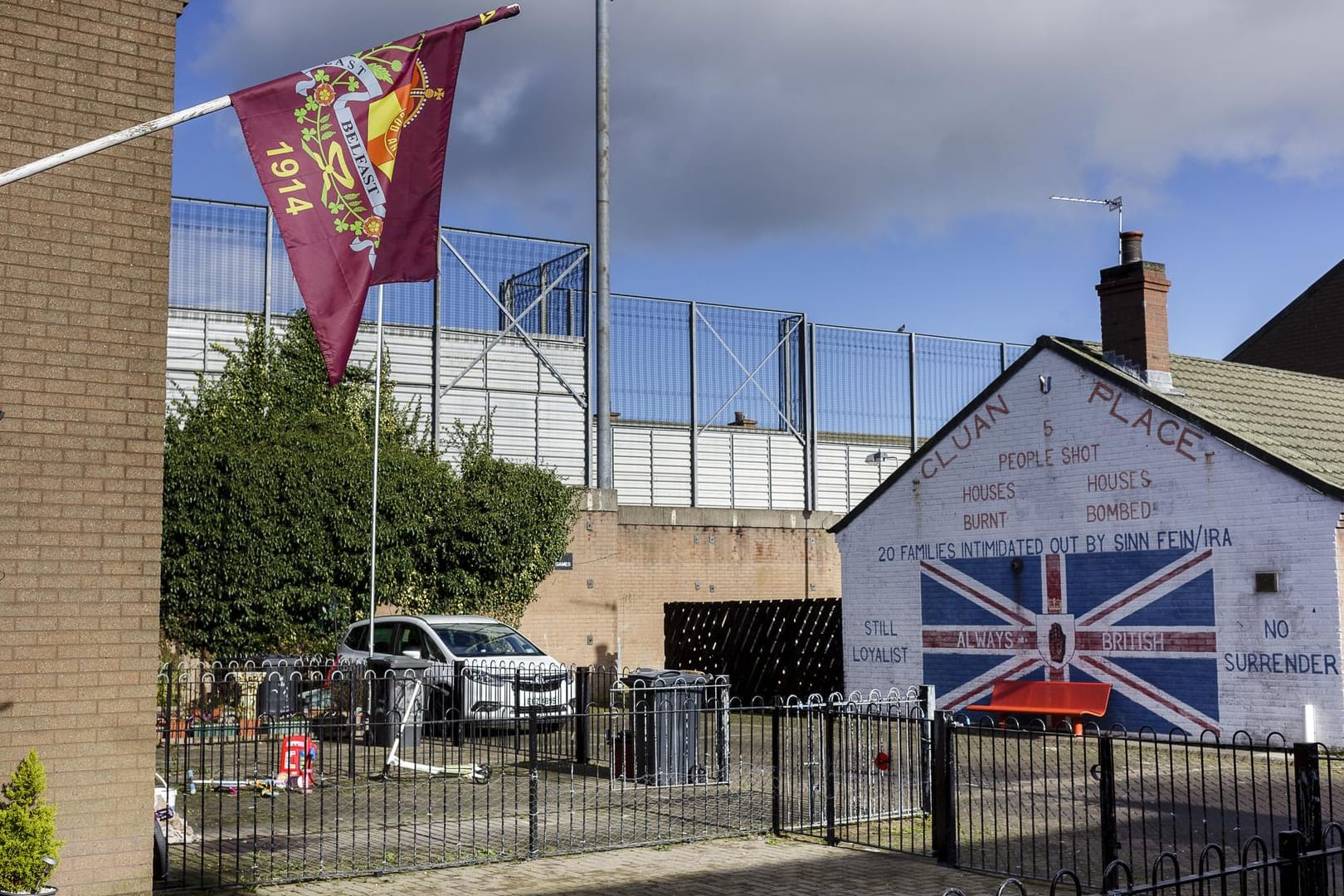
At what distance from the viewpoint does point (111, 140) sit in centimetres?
713

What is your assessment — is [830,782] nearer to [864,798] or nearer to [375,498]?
[864,798]

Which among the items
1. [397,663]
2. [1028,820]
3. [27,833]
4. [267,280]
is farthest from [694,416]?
[27,833]

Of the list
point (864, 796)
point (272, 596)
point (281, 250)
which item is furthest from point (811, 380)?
point (864, 796)

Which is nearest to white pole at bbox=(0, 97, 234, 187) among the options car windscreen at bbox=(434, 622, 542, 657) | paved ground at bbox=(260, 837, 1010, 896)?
paved ground at bbox=(260, 837, 1010, 896)

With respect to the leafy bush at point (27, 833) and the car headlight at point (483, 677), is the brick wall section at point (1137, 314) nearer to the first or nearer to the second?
the car headlight at point (483, 677)

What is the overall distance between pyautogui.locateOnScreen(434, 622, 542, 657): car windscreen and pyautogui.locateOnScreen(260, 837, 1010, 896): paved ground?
922 cm

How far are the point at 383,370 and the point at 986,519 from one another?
12.1 m

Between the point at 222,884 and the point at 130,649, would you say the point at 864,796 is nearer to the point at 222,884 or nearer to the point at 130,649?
the point at 222,884

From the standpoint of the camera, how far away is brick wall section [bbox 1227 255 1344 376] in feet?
94.9

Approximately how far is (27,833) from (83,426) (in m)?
2.45

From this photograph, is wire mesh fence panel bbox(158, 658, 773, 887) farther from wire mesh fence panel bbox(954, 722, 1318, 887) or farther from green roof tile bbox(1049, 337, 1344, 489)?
green roof tile bbox(1049, 337, 1344, 489)

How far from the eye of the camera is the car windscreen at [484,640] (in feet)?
65.3

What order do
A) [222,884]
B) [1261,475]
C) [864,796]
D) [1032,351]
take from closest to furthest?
[222,884]
[864,796]
[1261,475]
[1032,351]

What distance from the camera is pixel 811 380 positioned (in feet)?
107
